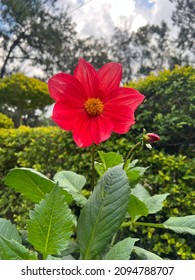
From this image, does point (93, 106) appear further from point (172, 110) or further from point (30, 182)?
point (172, 110)

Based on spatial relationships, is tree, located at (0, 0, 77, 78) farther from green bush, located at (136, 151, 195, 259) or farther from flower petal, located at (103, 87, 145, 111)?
flower petal, located at (103, 87, 145, 111)

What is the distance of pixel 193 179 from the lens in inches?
64.9

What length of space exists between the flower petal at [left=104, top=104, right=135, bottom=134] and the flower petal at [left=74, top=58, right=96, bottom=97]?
4cm

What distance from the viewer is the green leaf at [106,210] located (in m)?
0.48

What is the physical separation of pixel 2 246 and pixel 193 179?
1.32 meters

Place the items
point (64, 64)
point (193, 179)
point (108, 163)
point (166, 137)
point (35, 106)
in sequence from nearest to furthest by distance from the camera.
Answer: point (108, 163)
point (193, 179)
point (166, 137)
point (35, 106)
point (64, 64)

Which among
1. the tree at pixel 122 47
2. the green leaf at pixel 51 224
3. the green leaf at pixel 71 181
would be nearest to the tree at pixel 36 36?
the tree at pixel 122 47

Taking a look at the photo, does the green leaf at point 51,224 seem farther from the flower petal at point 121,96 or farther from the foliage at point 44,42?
the foliage at point 44,42

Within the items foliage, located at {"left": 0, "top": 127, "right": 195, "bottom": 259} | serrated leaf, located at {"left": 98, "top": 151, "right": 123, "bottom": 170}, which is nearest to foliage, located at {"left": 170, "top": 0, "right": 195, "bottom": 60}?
foliage, located at {"left": 0, "top": 127, "right": 195, "bottom": 259}

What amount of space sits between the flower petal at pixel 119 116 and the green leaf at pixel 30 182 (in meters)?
0.12

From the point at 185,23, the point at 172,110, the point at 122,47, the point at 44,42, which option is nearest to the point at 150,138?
the point at 172,110

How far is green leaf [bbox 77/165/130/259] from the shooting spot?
479mm
